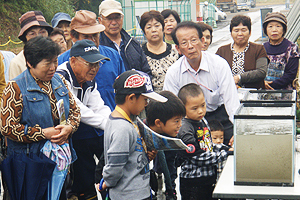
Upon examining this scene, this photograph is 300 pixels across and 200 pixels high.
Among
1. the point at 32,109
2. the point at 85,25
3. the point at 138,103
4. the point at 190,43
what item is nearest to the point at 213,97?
the point at 190,43

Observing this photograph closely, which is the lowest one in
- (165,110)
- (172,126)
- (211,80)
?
(172,126)

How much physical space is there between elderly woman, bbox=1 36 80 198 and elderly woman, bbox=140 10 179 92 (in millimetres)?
1847

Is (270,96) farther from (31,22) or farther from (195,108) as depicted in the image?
(31,22)

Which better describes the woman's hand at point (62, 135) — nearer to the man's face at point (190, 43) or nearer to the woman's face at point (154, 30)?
the man's face at point (190, 43)

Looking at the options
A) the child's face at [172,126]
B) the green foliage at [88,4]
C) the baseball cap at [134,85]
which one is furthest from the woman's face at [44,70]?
the green foliage at [88,4]

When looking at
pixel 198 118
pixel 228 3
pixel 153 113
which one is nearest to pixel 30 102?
pixel 153 113

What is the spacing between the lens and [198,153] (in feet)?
11.8

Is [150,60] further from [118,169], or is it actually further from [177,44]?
[118,169]

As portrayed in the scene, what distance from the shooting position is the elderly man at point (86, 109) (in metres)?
3.98

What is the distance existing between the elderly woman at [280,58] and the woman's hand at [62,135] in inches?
126

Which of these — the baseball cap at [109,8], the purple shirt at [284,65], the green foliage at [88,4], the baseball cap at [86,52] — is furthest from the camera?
the green foliage at [88,4]

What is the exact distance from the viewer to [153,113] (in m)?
3.37

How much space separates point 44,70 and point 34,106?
11.8 inches

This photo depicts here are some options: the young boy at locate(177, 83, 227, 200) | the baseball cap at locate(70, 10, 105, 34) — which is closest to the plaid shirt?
the young boy at locate(177, 83, 227, 200)
